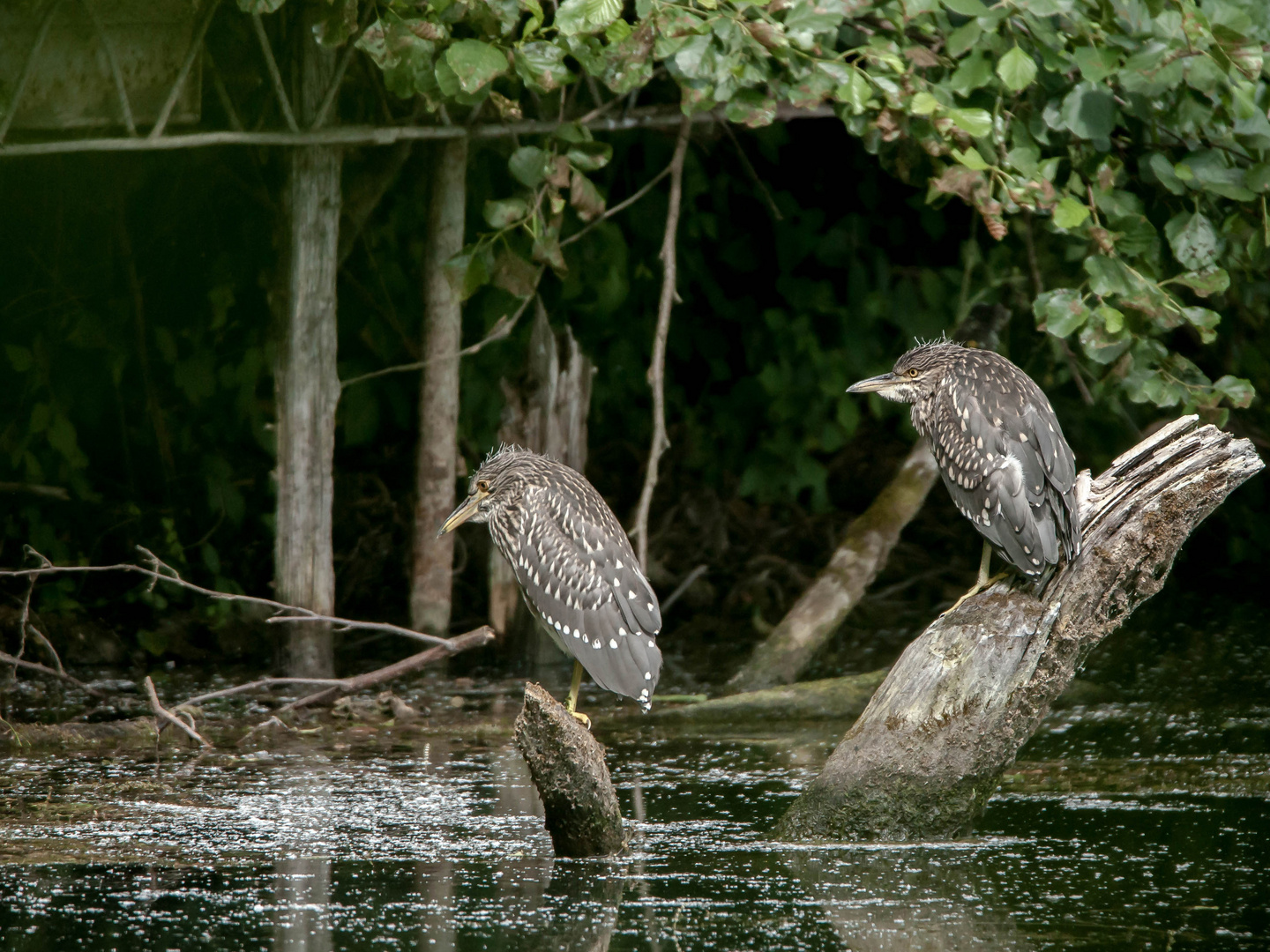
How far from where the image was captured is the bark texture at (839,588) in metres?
6.50

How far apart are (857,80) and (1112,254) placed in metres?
1.14

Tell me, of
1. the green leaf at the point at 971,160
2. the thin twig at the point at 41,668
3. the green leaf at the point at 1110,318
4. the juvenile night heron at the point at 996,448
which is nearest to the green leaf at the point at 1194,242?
the green leaf at the point at 1110,318

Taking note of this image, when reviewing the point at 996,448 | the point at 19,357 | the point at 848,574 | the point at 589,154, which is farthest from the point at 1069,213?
the point at 19,357

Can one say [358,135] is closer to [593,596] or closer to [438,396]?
[438,396]

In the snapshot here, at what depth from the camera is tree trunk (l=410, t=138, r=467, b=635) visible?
21.0 ft

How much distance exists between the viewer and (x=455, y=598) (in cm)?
835

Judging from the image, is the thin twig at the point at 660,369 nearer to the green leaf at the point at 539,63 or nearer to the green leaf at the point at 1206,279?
the green leaf at the point at 539,63

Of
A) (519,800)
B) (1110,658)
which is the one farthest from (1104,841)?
(1110,658)

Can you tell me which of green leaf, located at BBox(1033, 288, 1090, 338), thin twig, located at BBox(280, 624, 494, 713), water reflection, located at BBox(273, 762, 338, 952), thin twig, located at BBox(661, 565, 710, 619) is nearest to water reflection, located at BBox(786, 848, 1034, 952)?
water reflection, located at BBox(273, 762, 338, 952)

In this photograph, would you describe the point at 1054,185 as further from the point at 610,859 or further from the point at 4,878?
the point at 4,878

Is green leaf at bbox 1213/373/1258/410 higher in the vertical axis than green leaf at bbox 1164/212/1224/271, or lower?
lower

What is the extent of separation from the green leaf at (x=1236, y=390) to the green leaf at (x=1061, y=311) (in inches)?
22.7

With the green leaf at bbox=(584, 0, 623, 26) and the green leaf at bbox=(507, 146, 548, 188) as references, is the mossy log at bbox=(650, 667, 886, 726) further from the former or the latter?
the green leaf at bbox=(584, 0, 623, 26)

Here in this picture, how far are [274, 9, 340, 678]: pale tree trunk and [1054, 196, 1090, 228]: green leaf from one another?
2477mm
